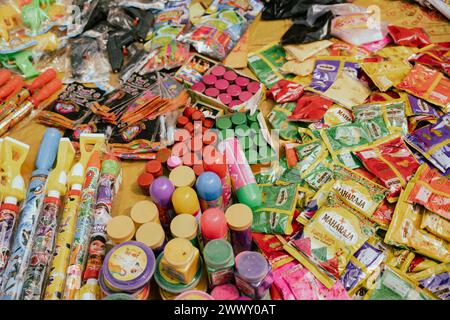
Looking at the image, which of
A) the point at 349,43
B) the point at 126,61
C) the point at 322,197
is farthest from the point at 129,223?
the point at 349,43

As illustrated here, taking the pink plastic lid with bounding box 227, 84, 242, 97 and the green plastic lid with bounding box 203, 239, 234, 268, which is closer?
the green plastic lid with bounding box 203, 239, 234, 268

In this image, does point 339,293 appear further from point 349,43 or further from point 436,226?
point 349,43

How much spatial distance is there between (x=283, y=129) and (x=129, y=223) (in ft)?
2.54

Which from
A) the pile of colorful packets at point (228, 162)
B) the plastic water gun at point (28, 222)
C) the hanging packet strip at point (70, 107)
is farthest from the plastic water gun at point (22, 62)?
the plastic water gun at point (28, 222)

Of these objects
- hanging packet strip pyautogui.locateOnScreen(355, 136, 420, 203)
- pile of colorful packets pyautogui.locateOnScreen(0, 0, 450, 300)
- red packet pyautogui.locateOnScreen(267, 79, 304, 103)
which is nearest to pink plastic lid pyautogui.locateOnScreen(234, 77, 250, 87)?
pile of colorful packets pyautogui.locateOnScreen(0, 0, 450, 300)

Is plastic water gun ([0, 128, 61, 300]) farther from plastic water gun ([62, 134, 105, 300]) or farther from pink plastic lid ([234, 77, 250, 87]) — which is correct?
pink plastic lid ([234, 77, 250, 87])

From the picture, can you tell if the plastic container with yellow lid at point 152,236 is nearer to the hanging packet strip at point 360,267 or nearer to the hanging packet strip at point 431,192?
the hanging packet strip at point 360,267

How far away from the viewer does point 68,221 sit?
1387 millimetres

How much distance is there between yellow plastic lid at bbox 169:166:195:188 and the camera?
1.30 metres

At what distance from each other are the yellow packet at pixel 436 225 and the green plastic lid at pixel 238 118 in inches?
28.8

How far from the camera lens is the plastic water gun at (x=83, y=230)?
125 cm

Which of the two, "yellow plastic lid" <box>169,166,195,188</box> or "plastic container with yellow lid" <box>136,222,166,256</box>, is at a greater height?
"yellow plastic lid" <box>169,166,195,188</box>

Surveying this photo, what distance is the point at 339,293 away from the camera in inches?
48.4

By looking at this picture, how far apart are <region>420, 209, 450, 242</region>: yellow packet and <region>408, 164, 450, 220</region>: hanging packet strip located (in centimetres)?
2
